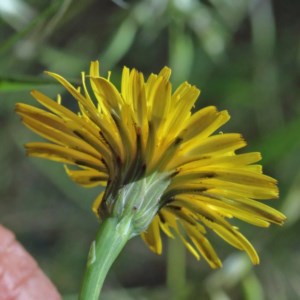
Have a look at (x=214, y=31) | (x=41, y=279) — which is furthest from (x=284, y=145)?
(x=41, y=279)

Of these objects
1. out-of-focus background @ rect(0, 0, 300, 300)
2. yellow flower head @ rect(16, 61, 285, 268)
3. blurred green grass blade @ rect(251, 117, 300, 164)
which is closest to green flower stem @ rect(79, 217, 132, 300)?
yellow flower head @ rect(16, 61, 285, 268)

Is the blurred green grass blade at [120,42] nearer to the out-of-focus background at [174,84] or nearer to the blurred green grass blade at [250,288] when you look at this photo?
the out-of-focus background at [174,84]

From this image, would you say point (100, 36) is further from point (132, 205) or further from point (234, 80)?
point (132, 205)

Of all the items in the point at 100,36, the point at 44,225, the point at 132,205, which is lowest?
the point at 44,225

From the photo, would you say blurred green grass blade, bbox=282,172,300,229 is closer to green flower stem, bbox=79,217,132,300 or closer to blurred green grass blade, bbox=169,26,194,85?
blurred green grass blade, bbox=169,26,194,85

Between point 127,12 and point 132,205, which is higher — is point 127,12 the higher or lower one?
the higher one

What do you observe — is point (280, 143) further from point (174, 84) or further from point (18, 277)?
point (18, 277)

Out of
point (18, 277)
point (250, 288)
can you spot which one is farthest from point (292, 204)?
point (18, 277)

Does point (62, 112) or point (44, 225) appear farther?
point (44, 225)
